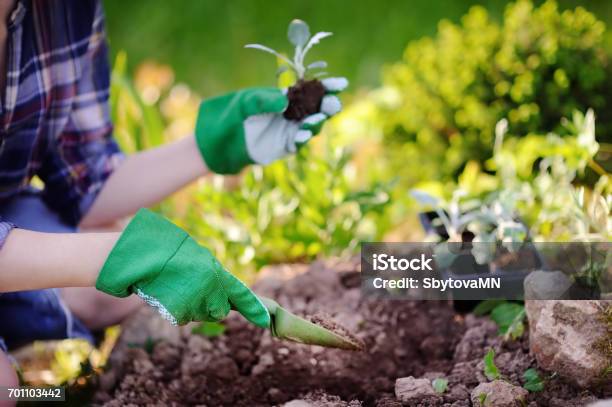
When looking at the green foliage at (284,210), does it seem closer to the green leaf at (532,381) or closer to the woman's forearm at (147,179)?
the woman's forearm at (147,179)

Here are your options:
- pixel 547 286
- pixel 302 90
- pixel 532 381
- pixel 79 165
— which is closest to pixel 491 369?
pixel 532 381

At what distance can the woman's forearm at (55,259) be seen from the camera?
3.86 feet

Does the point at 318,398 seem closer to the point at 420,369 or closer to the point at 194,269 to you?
the point at 420,369

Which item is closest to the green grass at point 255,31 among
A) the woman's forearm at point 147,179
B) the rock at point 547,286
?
the woman's forearm at point 147,179

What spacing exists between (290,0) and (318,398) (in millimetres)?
2664

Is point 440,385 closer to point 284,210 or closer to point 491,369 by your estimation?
point 491,369

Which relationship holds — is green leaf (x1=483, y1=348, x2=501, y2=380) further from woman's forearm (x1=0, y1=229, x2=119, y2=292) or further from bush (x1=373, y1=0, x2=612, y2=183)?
bush (x1=373, y1=0, x2=612, y2=183)

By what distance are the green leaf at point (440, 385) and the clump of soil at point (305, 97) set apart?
0.63 metres

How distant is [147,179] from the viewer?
1.69 meters

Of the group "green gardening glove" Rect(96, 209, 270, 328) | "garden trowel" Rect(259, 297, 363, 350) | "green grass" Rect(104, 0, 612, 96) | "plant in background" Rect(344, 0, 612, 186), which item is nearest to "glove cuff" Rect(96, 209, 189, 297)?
"green gardening glove" Rect(96, 209, 270, 328)

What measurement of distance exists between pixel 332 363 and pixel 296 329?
0.31 meters

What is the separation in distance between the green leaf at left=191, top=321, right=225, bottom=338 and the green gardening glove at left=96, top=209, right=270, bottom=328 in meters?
0.41

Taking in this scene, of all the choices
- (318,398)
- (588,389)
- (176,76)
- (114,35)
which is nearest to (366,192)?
(318,398)

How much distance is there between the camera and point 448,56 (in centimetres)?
218
